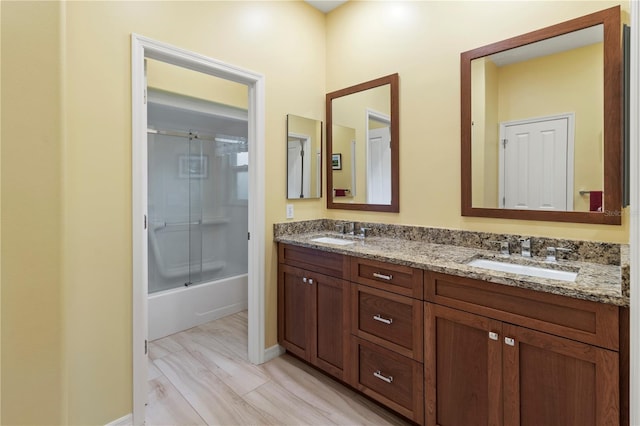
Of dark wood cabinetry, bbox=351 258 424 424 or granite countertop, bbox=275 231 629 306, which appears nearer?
granite countertop, bbox=275 231 629 306

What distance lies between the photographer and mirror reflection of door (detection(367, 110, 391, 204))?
8.06 feet

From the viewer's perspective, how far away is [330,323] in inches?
84.8

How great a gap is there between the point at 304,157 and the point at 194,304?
1.78 m

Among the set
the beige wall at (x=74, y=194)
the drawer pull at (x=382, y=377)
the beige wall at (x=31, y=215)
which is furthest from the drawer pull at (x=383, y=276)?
the beige wall at (x=31, y=215)

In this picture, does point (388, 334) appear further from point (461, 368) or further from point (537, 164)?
point (537, 164)

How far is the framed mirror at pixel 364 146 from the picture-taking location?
2420mm

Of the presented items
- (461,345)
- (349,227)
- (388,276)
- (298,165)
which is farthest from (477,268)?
(298,165)

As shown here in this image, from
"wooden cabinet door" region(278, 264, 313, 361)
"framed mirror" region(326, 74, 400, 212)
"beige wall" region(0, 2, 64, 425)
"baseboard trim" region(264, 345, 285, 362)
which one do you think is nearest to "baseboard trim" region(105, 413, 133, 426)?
"beige wall" region(0, 2, 64, 425)

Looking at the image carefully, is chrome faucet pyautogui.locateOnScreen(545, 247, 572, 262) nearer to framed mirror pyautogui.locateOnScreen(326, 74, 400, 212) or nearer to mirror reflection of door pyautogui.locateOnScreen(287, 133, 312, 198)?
framed mirror pyautogui.locateOnScreen(326, 74, 400, 212)

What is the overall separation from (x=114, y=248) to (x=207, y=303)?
5.46ft

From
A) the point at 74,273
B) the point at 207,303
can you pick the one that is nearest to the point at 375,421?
the point at 74,273

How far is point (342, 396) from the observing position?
2.06 metres

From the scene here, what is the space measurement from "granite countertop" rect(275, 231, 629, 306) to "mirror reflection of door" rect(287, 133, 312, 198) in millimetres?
406

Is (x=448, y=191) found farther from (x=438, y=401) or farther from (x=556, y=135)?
(x=438, y=401)
